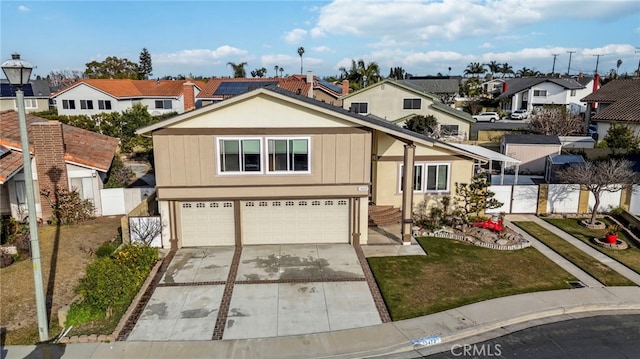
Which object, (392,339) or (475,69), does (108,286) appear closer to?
(392,339)

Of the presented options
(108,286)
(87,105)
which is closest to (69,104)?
(87,105)

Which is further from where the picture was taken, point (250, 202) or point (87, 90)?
point (87, 90)

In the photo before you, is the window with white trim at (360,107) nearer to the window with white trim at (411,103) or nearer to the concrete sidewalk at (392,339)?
the window with white trim at (411,103)

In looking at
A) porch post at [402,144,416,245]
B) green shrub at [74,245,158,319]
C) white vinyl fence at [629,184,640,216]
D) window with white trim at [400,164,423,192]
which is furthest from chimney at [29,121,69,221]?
white vinyl fence at [629,184,640,216]

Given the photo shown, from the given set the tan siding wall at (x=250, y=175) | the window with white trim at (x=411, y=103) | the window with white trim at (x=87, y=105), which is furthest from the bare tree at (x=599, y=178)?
the window with white trim at (x=87, y=105)

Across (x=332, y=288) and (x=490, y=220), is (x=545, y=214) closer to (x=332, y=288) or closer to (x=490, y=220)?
(x=490, y=220)

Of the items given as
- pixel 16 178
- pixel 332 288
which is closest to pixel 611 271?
pixel 332 288
